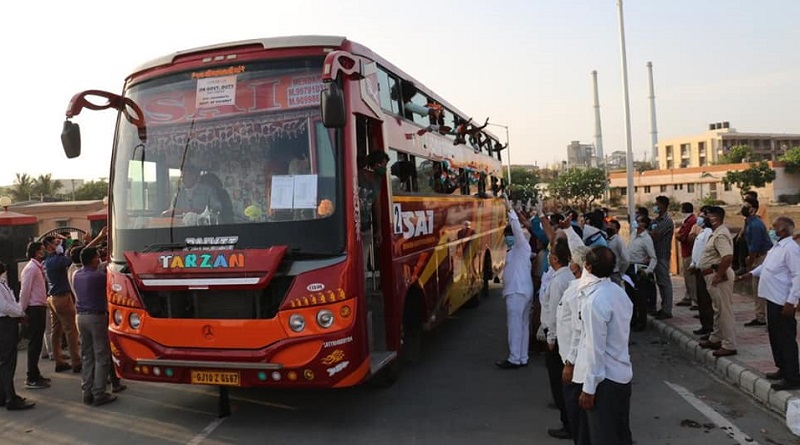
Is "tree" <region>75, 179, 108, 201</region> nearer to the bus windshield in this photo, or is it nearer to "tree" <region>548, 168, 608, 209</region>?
"tree" <region>548, 168, 608, 209</region>

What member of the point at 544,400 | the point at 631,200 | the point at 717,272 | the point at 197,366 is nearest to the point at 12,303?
the point at 197,366

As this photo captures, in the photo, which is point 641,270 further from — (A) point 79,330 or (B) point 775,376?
(A) point 79,330

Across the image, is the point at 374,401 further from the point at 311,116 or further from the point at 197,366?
the point at 311,116

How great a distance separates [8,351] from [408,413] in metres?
4.43

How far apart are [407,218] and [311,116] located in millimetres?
2103

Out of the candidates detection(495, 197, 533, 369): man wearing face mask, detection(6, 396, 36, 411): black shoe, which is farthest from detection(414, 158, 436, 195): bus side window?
detection(6, 396, 36, 411): black shoe

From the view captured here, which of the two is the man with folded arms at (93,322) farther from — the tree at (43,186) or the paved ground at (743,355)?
the tree at (43,186)

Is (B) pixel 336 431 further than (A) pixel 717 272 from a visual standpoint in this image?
No

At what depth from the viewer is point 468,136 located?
1199cm

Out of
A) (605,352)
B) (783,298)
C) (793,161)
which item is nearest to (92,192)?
(783,298)

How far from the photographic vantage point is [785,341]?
6.02 m

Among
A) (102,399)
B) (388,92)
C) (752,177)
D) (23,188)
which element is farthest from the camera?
(752,177)

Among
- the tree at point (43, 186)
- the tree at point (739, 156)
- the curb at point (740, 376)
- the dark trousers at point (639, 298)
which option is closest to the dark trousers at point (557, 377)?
the curb at point (740, 376)

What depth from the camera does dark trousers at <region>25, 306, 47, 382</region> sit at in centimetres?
762
